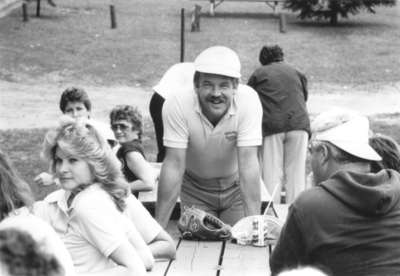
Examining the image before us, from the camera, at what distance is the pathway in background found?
1361 cm

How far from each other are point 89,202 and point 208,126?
192cm

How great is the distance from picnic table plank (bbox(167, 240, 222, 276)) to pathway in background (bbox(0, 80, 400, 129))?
26.4ft

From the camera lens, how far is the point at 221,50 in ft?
16.8

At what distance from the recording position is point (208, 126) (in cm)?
519

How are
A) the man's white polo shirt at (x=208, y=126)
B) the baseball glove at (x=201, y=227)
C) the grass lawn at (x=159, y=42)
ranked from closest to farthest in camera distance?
the baseball glove at (x=201, y=227), the man's white polo shirt at (x=208, y=126), the grass lawn at (x=159, y=42)

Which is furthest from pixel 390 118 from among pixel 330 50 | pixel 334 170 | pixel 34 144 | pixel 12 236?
pixel 12 236

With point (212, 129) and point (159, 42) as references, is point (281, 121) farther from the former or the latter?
point (159, 42)

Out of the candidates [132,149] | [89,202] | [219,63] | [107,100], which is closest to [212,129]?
[219,63]

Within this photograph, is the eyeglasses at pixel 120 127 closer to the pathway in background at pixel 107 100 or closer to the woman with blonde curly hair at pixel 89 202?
the woman with blonde curly hair at pixel 89 202

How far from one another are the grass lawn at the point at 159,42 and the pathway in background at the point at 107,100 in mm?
739

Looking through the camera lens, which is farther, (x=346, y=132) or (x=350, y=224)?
(x=346, y=132)

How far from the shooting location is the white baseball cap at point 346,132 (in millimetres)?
3205

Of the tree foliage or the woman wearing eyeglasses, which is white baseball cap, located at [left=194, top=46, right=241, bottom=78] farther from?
the tree foliage

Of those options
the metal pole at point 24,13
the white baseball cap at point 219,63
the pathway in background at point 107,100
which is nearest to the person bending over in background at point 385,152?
the white baseball cap at point 219,63
